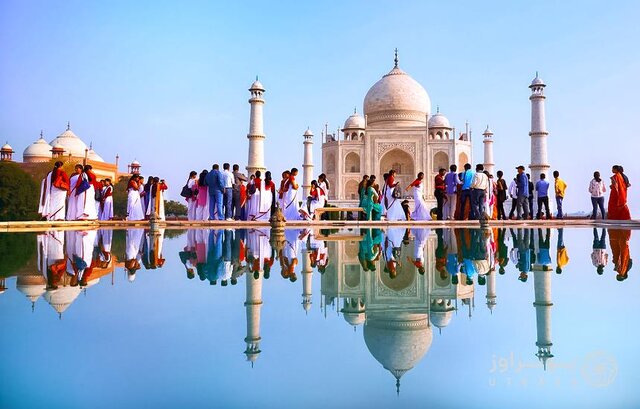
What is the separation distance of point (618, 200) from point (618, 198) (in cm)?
5

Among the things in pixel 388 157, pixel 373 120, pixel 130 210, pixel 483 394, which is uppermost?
pixel 373 120

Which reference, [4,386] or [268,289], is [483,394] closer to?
[4,386]

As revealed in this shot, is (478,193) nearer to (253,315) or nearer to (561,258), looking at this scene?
(561,258)

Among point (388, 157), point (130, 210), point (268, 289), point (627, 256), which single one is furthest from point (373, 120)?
point (268, 289)

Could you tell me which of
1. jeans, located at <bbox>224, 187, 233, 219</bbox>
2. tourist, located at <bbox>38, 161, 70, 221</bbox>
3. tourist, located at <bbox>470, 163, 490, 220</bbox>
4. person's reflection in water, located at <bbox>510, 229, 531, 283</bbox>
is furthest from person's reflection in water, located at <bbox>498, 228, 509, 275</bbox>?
tourist, located at <bbox>38, 161, 70, 221</bbox>

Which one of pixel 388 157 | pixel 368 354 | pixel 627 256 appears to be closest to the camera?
pixel 368 354

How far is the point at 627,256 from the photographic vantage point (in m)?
5.01

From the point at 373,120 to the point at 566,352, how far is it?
30.7 meters

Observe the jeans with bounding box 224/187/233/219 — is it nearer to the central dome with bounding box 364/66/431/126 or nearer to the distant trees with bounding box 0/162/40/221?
the distant trees with bounding box 0/162/40/221

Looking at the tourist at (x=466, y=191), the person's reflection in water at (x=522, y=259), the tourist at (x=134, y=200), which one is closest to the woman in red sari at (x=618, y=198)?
the tourist at (x=466, y=191)

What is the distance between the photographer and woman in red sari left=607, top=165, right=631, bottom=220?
10.5 metres

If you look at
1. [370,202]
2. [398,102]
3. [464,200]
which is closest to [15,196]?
[370,202]

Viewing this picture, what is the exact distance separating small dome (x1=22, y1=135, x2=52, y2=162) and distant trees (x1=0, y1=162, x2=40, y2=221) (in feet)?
53.9

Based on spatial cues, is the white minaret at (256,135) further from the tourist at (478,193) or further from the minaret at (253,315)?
the minaret at (253,315)
